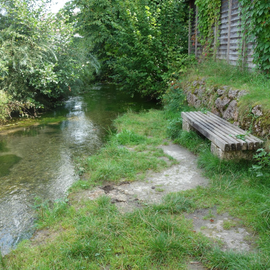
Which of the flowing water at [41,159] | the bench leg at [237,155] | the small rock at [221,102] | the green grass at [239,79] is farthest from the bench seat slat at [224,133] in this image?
the flowing water at [41,159]

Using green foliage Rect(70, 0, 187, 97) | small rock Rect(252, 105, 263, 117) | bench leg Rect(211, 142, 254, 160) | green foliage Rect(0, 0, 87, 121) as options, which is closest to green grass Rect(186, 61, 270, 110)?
small rock Rect(252, 105, 263, 117)

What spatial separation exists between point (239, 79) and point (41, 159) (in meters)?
4.79

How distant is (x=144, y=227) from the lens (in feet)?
10.5

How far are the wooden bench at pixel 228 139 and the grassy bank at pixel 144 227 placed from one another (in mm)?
160

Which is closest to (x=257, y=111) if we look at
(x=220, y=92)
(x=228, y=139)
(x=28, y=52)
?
(x=228, y=139)

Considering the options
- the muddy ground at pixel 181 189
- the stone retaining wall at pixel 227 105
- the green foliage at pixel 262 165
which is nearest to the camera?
the muddy ground at pixel 181 189

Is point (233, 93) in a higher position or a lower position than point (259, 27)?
lower

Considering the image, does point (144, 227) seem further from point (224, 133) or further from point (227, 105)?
point (227, 105)

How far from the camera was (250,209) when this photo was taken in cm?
345

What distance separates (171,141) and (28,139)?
4047 millimetres

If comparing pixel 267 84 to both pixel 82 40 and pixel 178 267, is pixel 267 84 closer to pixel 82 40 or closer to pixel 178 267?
pixel 178 267

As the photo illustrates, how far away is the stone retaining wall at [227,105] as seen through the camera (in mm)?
4578

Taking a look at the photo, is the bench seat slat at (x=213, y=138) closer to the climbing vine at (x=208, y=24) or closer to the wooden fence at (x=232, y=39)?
the wooden fence at (x=232, y=39)

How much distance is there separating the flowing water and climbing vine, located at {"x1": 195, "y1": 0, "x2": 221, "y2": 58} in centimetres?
336
